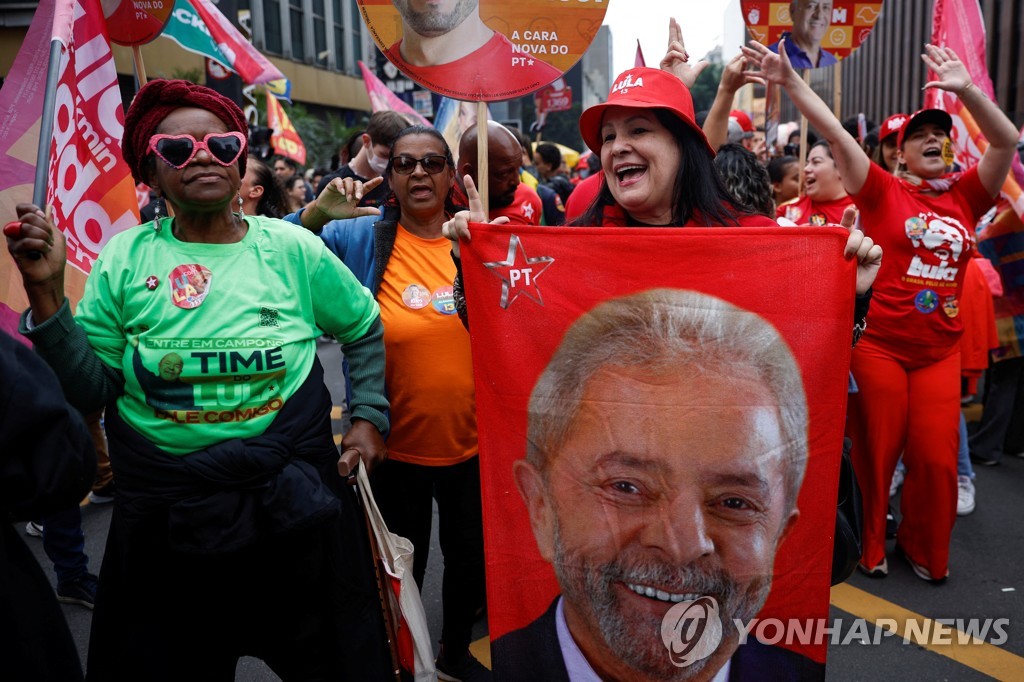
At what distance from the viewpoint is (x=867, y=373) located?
3730mm

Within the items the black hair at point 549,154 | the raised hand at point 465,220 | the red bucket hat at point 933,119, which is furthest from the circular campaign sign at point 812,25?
the black hair at point 549,154

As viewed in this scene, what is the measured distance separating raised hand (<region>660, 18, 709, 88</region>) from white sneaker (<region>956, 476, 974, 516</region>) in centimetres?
305

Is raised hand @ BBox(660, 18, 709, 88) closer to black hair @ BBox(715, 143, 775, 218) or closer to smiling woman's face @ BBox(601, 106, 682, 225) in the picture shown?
black hair @ BBox(715, 143, 775, 218)

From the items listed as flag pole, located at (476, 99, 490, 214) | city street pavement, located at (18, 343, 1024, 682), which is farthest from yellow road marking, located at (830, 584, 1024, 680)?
flag pole, located at (476, 99, 490, 214)

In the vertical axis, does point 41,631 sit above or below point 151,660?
above

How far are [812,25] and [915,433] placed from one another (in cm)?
236

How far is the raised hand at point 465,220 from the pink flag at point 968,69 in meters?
3.56

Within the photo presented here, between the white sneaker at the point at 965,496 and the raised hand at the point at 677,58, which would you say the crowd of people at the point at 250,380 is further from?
the white sneaker at the point at 965,496

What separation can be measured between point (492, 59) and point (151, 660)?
2.13m

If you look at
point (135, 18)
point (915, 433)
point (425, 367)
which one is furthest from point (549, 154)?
point (425, 367)

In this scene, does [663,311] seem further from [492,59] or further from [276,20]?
[276,20]

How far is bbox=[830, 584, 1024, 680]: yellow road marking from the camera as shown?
3.12 meters

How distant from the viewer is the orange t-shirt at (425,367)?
2871 millimetres

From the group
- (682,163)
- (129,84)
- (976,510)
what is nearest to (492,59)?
(682,163)
